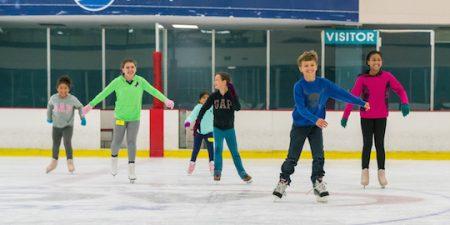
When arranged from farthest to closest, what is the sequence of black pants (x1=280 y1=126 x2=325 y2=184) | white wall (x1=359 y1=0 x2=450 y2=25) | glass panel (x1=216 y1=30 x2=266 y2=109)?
glass panel (x1=216 y1=30 x2=266 y2=109) < white wall (x1=359 y1=0 x2=450 y2=25) < black pants (x1=280 y1=126 x2=325 y2=184)

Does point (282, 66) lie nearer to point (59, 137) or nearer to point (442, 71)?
point (442, 71)

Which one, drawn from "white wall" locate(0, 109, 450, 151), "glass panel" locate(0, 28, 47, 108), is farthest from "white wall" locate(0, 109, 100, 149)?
"glass panel" locate(0, 28, 47, 108)

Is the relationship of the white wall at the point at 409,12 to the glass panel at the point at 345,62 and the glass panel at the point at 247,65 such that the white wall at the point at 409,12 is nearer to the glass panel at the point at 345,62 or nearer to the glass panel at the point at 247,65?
the glass panel at the point at 345,62

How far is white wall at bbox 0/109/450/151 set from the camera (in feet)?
68.0

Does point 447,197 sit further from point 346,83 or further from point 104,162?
point 346,83

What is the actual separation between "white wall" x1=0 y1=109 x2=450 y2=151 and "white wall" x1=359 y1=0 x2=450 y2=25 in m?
2.18

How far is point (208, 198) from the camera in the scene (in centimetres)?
1083

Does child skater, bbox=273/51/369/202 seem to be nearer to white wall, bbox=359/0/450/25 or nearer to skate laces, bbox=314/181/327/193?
skate laces, bbox=314/181/327/193

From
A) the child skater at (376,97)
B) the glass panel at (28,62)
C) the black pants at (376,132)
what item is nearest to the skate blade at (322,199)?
the child skater at (376,97)

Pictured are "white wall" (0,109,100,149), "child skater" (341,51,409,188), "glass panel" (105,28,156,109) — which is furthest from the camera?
"glass panel" (105,28,156,109)

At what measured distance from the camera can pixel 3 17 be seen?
2109 cm

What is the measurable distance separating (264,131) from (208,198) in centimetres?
1011

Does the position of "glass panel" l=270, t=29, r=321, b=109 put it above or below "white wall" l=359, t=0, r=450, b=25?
below

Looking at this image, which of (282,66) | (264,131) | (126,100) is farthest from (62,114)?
(282,66)
